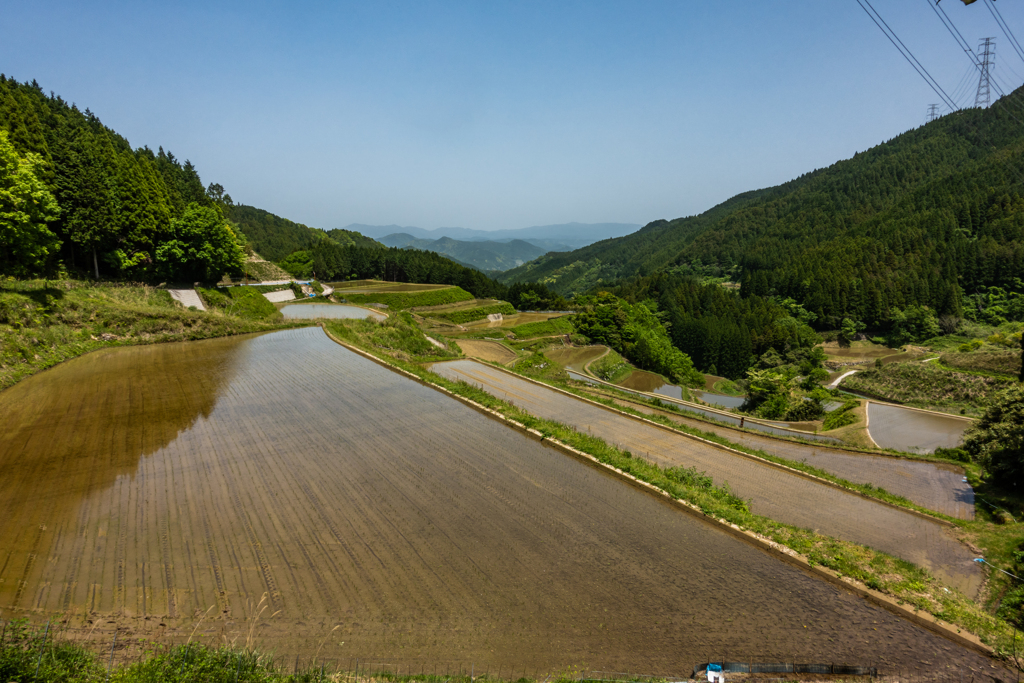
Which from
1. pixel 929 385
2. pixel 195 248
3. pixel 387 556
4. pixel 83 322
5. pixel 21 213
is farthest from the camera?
pixel 929 385

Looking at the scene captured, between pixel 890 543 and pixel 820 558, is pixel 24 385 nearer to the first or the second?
pixel 820 558

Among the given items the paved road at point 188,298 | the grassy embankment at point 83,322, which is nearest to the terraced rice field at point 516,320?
the grassy embankment at point 83,322

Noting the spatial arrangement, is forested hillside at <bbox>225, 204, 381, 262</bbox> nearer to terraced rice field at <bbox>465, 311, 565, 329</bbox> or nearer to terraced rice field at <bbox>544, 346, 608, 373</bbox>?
terraced rice field at <bbox>465, 311, 565, 329</bbox>

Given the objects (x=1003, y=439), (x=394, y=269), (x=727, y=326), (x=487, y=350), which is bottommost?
(x=727, y=326)

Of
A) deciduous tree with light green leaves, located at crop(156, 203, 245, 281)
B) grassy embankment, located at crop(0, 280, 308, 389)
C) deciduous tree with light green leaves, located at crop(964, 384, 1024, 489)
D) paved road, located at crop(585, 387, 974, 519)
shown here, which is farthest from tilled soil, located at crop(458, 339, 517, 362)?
deciduous tree with light green leaves, located at crop(964, 384, 1024, 489)

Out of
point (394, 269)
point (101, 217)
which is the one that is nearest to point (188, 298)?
point (101, 217)

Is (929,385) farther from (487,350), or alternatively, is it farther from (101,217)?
(101,217)
